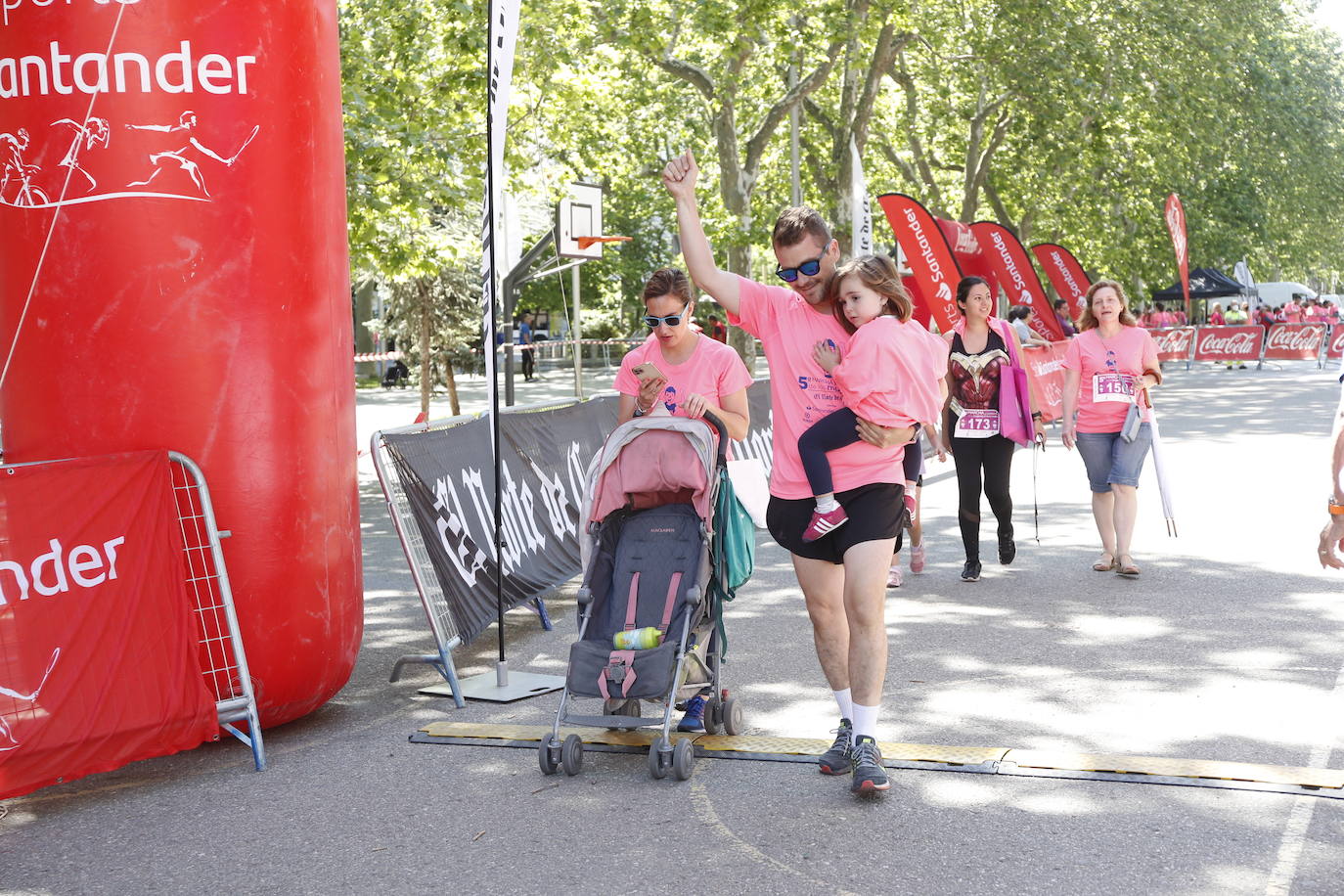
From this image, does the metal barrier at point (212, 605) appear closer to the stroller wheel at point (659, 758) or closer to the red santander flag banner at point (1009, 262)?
the stroller wheel at point (659, 758)

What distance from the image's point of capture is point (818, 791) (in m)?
5.08

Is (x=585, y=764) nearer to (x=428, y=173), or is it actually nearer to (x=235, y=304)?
(x=235, y=304)

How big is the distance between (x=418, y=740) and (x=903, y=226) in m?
10.8

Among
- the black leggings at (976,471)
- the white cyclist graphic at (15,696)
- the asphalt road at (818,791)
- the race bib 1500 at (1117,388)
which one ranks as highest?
the race bib 1500 at (1117,388)

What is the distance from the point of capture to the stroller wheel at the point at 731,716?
5.78 metres

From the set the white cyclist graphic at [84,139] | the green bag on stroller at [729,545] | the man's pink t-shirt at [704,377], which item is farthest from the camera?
the man's pink t-shirt at [704,377]

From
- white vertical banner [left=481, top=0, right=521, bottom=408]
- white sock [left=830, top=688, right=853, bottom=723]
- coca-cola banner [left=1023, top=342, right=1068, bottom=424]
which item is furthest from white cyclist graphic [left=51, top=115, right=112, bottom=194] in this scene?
coca-cola banner [left=1023, top=342, right=1068, bottom=424]

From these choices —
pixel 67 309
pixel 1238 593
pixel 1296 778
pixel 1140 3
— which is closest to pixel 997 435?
pixel 1238 593

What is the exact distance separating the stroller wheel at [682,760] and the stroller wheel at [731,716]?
0.54m

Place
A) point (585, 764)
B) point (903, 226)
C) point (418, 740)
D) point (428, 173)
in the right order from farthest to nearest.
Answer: point (903, 226) → point (428, 173) → point (418, 740) → point (585, 764)

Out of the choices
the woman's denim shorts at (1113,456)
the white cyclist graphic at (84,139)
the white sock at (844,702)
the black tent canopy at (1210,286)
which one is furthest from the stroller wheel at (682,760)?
the black tent canopy at (1210,286)

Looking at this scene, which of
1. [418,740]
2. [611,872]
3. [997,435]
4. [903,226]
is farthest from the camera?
[903,226]

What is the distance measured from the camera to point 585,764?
552 cm

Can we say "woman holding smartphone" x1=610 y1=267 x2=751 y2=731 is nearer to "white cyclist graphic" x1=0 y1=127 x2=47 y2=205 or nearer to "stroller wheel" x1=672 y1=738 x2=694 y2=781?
"stroller wheel" x1=672 y1=738 x2=694 y2=781
